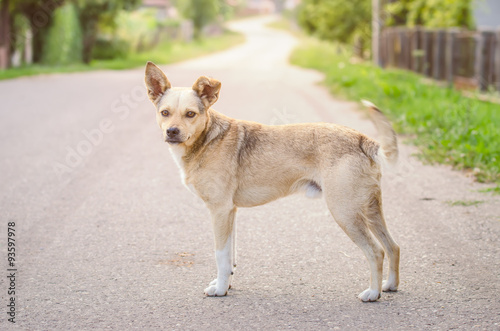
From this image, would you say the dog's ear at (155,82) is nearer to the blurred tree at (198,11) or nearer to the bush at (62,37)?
the bush at (62,37)

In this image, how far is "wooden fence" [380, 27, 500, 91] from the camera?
1600cm

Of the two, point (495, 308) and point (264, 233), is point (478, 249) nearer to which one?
point (495, 308)

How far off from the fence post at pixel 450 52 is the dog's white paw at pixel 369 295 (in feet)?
48.3

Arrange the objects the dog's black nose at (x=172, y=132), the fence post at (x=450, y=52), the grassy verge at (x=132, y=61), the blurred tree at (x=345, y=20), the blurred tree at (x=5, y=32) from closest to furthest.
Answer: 1. the dog's black nose at (x=172, y=132)
2. the fence post at (x=450, y=52)
3. the grassy verge at (x=132, y=61)
4. the blurred tree at (x=5, y=32)
5. the blurred tree at (x=345, y=20)

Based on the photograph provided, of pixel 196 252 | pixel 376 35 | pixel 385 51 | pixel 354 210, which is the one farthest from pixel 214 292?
pixel 385 51

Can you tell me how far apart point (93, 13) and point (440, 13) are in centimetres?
1537

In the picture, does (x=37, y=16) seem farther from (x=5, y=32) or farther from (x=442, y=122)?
(x=442, y=122)

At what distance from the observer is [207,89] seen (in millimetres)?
4906

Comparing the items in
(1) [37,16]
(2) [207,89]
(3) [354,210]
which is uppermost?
(2) [207,89]

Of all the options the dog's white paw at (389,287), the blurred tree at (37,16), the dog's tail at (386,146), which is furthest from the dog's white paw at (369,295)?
the blurred tree at (37,16)

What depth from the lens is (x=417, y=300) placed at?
453 centimetres

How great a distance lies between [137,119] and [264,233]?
7641 millimetres

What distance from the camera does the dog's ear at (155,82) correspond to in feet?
16.2

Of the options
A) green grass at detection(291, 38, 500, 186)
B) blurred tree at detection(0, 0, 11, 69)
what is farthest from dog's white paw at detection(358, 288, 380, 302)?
blurred tree at detection(0, 0, 11, 69)
